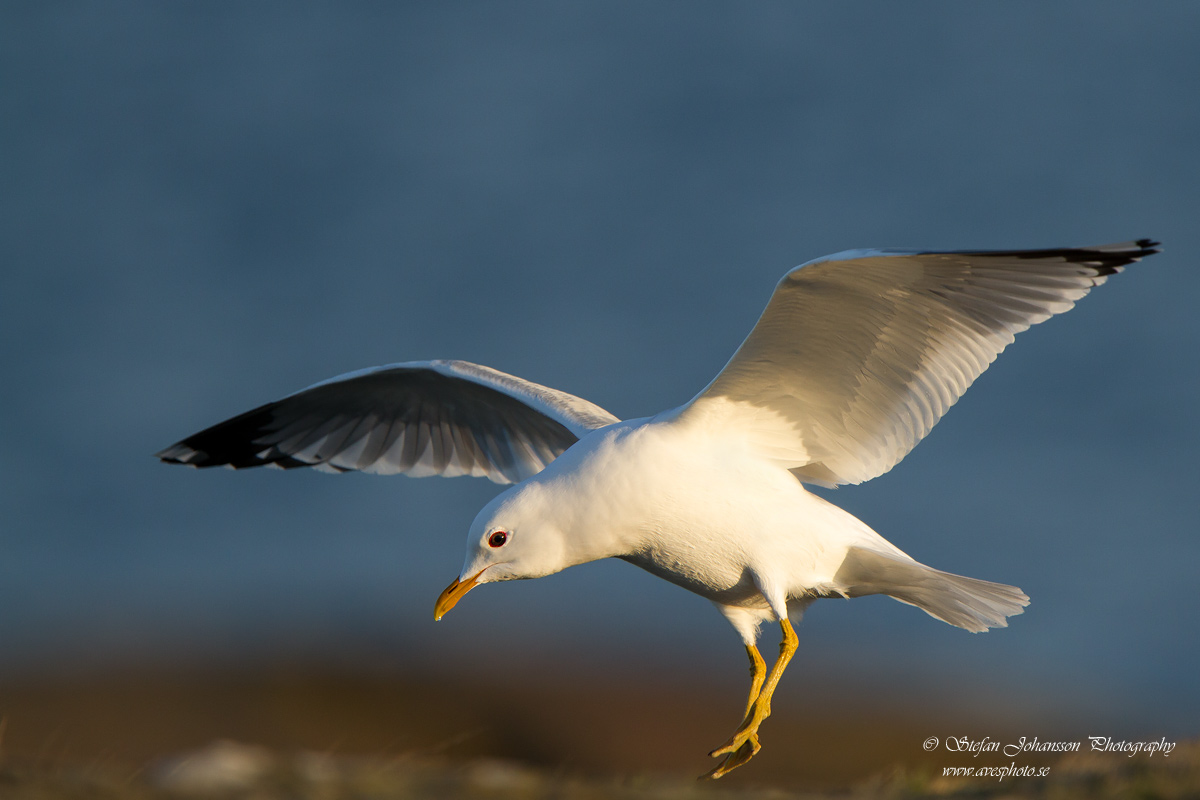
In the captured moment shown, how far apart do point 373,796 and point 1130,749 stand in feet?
15.2

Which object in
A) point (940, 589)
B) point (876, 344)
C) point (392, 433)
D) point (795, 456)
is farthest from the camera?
point (392, 433)

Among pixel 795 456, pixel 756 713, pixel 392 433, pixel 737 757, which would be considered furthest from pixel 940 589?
pixel 392 433

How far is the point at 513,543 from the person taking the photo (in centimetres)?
599

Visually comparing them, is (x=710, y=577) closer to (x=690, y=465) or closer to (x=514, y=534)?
(x=690, y=465)

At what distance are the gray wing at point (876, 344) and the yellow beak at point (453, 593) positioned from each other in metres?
1.37

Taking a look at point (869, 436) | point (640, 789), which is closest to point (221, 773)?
point (640, 789)

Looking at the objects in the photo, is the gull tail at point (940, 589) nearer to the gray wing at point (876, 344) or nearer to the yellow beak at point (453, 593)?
the gray wing at point (876, 344)

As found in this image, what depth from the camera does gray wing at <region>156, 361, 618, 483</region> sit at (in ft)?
27.3

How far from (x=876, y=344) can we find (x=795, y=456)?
34.5 inches

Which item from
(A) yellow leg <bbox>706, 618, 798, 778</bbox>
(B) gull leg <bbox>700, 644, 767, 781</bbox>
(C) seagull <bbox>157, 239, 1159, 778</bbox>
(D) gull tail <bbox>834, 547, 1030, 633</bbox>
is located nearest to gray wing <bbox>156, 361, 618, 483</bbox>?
(C) seagull <bbox>157, 239, 1159, 778</bbox>

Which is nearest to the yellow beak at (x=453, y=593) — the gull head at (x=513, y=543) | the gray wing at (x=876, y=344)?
the gull head at (x=513, y=543)

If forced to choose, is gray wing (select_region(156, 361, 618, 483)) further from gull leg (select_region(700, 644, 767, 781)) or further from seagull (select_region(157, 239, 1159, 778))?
gull leg (select_region(700, 644, 767, 781))

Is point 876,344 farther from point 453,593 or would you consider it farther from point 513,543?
point 453,593

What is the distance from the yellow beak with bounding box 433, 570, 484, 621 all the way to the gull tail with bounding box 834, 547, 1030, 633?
6.20 ft
